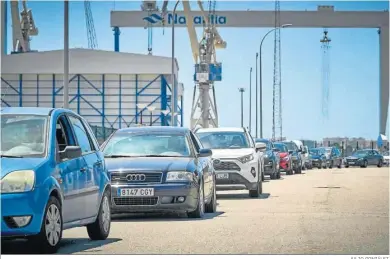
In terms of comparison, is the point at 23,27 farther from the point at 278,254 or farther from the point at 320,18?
the point at 278,254

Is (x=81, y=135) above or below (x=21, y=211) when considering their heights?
above

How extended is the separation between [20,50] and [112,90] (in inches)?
409

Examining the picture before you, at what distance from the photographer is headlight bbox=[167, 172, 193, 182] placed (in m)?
16.4

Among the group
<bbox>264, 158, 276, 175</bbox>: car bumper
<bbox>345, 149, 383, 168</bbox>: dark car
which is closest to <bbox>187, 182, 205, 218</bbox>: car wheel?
<bbox>264, 158, 276, 175</bbox>: car bumper

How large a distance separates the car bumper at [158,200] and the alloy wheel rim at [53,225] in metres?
5.26

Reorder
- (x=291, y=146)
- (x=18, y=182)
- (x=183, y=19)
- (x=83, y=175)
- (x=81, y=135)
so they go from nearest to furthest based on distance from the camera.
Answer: (x=18, y=182) → (x=83, y=175) → (x=81, y=135) → (x=291, y=146) → (x=183, y=19)

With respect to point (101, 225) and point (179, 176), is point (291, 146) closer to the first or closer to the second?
point (179, 176)

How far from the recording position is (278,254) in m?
10.7

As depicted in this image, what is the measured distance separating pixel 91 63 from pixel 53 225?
7473 centimetres

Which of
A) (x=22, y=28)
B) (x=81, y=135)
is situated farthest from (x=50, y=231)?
(x=22, y=28)

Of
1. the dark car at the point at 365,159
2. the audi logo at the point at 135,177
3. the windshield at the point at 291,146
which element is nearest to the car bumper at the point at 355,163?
the dark car at the point at 365,159

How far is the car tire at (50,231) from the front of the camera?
34.5 feet

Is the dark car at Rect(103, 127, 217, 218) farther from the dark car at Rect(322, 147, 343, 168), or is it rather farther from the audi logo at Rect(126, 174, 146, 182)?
the dark car at Rect(322, 147, 343, 168)

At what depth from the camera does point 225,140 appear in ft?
81.5
